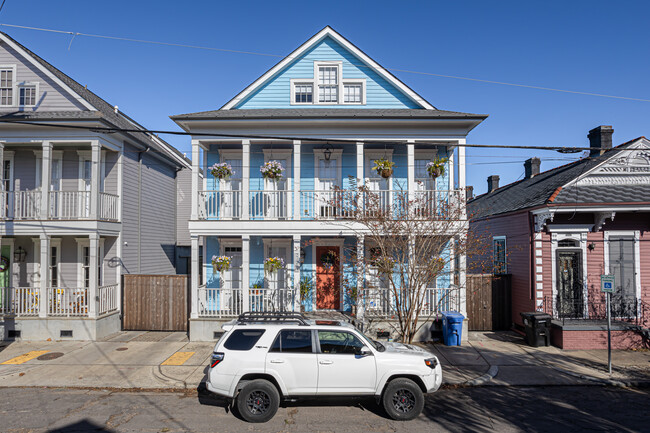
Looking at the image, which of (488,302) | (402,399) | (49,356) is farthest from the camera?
(488,302)

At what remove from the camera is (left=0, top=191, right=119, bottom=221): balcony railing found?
12797 millimetres

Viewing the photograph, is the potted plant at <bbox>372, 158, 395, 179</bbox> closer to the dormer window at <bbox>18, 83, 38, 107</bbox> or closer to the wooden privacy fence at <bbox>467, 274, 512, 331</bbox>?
the wooden privacy fence at <bbox>467, 274, 512, 331</bbox>

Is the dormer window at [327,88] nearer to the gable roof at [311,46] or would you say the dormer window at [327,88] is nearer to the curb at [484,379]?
the gable roof at [311,46]

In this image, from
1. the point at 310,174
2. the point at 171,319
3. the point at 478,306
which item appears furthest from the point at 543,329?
the point at 171,319

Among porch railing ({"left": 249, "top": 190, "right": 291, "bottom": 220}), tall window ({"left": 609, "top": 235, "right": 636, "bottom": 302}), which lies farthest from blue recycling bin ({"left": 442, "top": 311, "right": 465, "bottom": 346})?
porch railing ({"left": 249, "top": 190, "right": 291, "bottom": 220})

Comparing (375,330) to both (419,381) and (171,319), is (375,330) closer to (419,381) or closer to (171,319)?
(419,381)

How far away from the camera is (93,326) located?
482 inches

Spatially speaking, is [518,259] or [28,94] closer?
[518,259]

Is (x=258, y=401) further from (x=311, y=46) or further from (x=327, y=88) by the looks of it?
(x=311, y=46)

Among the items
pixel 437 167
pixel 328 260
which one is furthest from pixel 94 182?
pixel 437 167

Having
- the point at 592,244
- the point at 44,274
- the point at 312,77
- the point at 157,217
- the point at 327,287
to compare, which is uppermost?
the point at 312,77

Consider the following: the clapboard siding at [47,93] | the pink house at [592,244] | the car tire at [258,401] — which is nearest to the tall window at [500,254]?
the pink house at [592,244]

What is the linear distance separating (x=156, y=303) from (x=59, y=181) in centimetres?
588

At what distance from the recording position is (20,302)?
41.7ft
